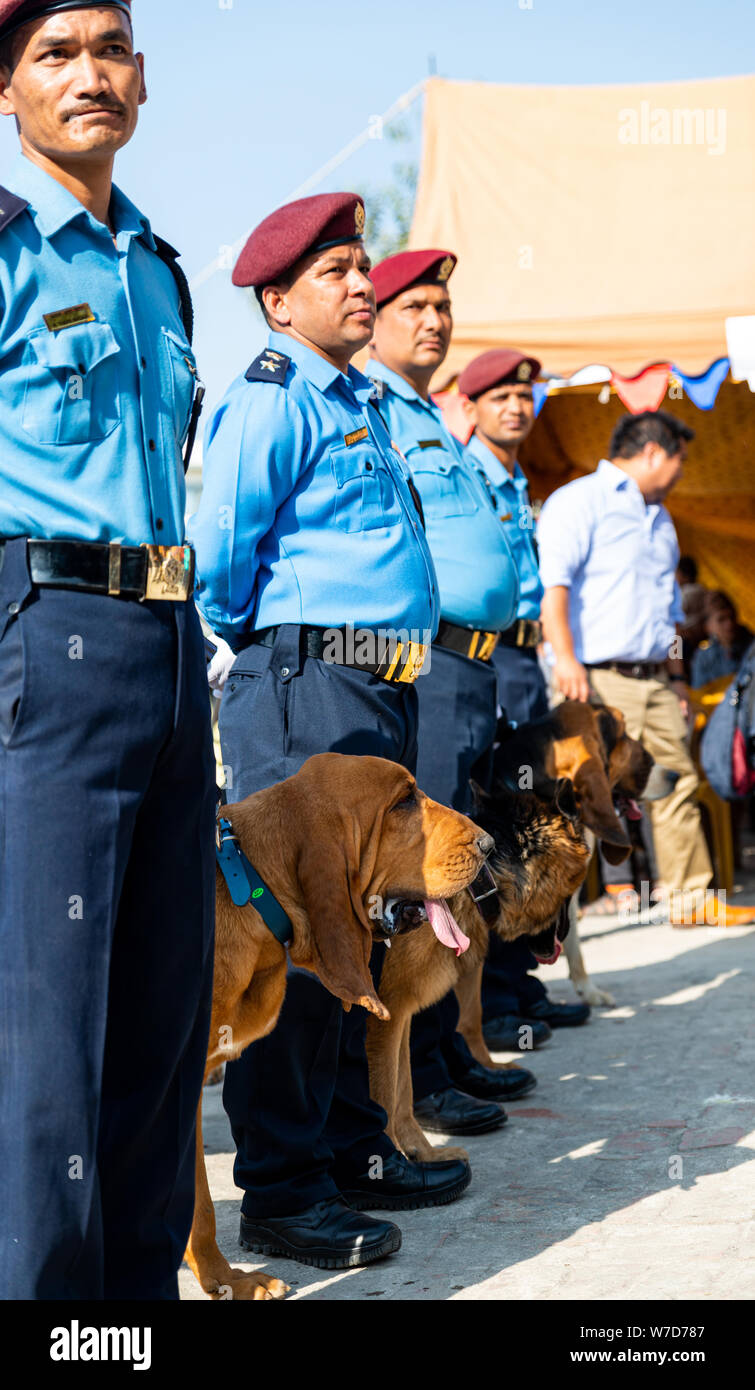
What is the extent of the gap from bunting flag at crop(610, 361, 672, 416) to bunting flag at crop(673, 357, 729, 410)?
0.13m

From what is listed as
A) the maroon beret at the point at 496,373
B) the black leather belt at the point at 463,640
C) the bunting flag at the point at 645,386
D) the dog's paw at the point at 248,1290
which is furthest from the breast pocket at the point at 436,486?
the bunting flag at the point at 645,386

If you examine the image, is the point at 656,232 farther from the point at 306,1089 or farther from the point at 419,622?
the point at 306,1089

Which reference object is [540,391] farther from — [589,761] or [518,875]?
[518,875]

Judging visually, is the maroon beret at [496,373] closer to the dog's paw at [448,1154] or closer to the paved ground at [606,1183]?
the paved ground at [606,1183]

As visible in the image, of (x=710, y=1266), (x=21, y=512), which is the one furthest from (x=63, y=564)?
(x=710, y=1266)

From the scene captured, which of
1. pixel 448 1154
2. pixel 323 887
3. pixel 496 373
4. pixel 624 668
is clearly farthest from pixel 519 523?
pixel 323 887

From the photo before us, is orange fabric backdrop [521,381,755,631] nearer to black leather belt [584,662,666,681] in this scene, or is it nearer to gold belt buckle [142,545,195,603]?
black leather belt [584,662,666,681]

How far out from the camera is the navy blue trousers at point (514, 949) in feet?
19.6

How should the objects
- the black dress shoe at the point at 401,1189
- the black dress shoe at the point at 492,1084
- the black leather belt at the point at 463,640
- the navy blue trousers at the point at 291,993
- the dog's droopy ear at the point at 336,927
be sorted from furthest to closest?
1. the black dress shoe at the point at 492,1084
2. the black leather belt at the point at 463,640
3. the black dress shoe at the point at 401,1189
4. the navy blue trousers at the point at 291,993
5. the dog's droopy ear at the point at 336,927

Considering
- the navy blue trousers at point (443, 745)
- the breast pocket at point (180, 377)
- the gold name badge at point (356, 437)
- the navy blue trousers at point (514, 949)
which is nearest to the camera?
the breast pocket at point (180, 377)

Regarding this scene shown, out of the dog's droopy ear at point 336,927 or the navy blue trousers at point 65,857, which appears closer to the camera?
the navy blue trousers at point 65,857

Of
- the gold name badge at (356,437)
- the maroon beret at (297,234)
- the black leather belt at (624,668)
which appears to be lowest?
the black leather belt at (624,668)

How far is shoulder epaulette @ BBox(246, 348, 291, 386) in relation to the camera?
3639 mm

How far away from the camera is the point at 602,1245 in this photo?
343 centimetres
